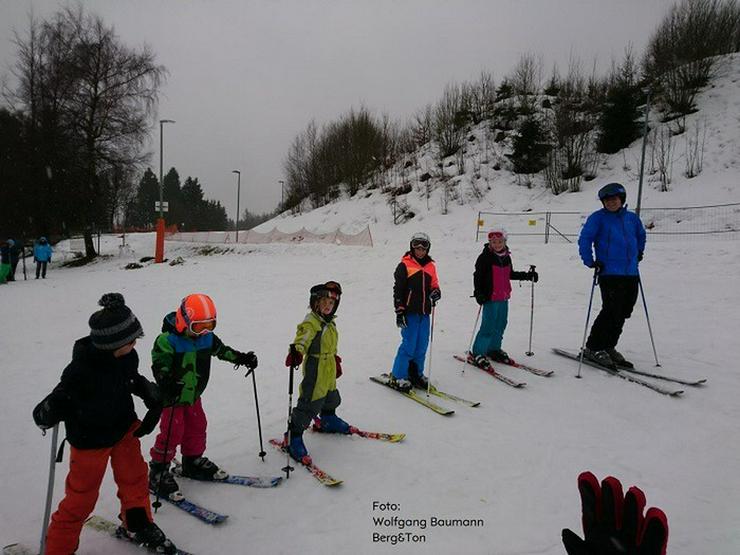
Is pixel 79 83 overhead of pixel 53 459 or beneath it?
overhead

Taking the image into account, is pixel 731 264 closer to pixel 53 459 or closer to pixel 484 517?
pixel 484 517

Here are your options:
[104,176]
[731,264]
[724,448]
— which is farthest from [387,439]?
[104,176]

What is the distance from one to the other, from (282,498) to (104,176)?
29.2 meters

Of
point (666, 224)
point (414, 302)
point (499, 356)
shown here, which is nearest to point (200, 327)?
point (414, 302)

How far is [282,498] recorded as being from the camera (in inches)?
133

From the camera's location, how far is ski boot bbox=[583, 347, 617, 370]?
6148 mm

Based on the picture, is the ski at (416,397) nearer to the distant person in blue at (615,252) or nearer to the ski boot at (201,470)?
the ski boot at (201,470)

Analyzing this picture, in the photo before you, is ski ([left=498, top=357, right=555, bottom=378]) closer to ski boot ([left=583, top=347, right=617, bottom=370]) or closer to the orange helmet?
ski boot ([left=583, top=347, right=617, bottom=370])

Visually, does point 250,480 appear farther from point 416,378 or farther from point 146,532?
point 416,378

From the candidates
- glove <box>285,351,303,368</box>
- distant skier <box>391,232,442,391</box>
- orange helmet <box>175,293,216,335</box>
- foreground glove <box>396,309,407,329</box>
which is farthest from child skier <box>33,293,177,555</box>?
distant skier <box>391,232,442,391</box>

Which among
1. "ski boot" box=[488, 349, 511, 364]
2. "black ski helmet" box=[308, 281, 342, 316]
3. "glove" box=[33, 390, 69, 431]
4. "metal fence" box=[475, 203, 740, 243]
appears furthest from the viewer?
"metal fence" box=[475, 203, 740, 243]

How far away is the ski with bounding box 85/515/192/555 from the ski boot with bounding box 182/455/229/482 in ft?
2.10

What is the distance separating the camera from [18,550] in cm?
278

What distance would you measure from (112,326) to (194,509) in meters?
1.52
